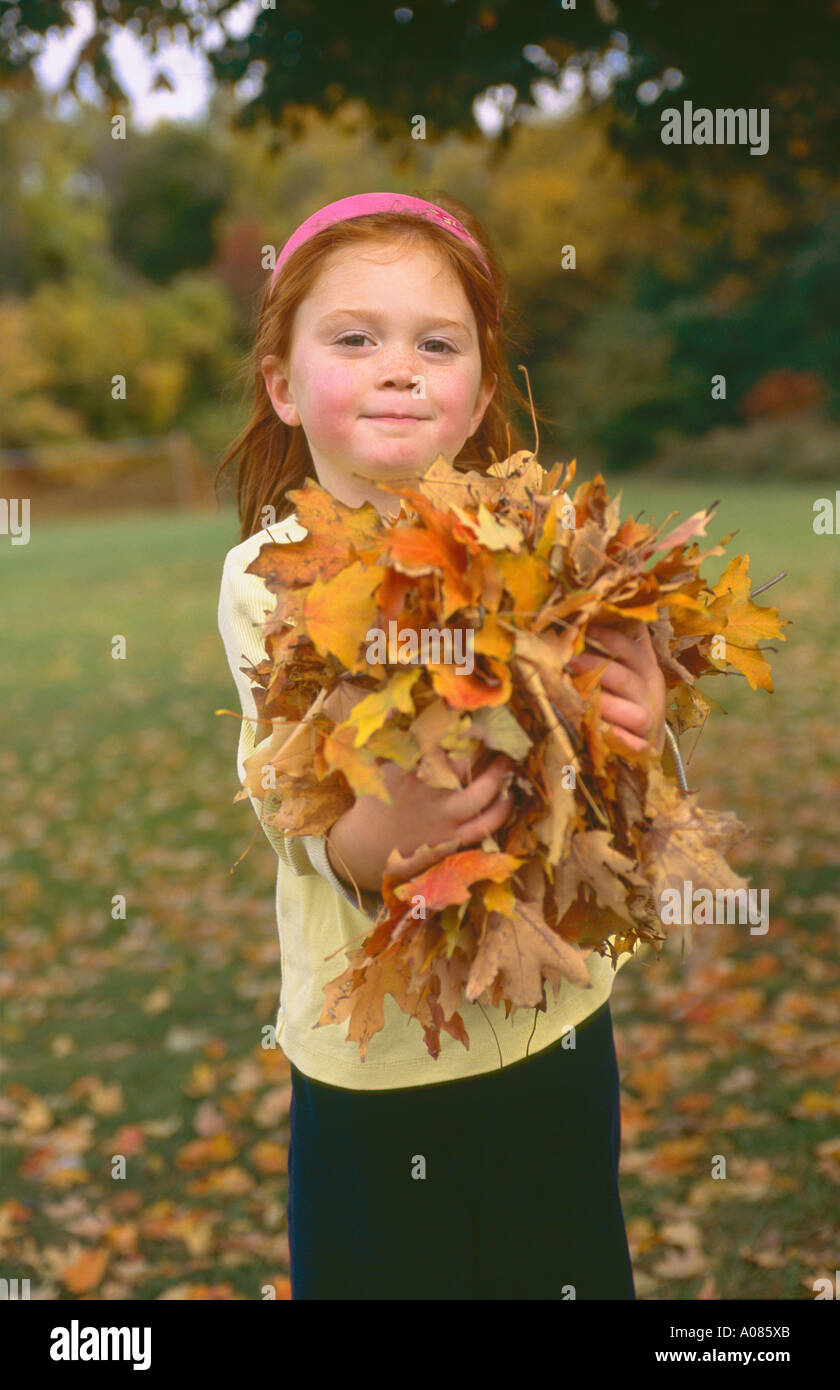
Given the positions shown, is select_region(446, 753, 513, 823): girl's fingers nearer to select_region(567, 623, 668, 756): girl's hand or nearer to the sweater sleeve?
select_region(567, 623, 668, 756): girl's hand

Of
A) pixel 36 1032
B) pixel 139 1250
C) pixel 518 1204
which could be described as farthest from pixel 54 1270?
pixel 518 1204

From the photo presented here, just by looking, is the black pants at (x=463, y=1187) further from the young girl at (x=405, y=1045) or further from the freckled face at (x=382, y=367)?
the freckled face at (x=382, y=367)

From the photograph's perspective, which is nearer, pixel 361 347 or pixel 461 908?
pixel 461 908

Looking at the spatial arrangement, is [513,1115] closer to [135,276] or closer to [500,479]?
[500,479]

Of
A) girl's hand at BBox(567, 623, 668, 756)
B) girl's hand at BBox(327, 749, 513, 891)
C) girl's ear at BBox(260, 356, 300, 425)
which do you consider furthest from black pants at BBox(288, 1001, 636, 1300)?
girl's ear at BBox(260, 356, 300, 425)

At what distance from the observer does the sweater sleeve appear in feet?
4.81

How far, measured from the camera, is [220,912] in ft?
17.6

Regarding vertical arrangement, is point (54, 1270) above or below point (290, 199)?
below

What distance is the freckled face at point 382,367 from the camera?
1.59 m

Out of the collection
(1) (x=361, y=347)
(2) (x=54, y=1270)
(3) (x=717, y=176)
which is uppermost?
(3) (x=717, y=176)

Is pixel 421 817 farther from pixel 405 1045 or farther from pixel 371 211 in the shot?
pixel 371 211

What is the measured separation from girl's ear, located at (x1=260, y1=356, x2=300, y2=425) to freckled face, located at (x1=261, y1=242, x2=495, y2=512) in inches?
2.8

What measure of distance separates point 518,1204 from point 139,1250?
1796 millimetres

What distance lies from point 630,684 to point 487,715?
196 mm
